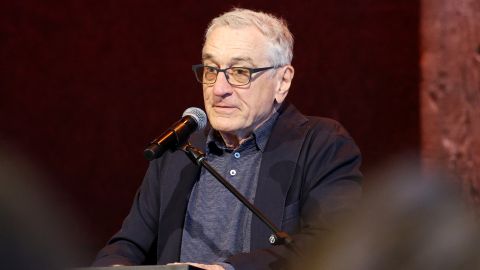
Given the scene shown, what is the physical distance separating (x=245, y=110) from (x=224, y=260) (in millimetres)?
442

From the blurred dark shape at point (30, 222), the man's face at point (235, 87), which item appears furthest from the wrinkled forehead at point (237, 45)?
the blurred dark shape at point (30, 222)

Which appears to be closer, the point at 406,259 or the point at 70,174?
the point at 406,259

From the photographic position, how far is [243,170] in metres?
2.38

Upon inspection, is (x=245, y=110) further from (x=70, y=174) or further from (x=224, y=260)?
(x=70, y=174)

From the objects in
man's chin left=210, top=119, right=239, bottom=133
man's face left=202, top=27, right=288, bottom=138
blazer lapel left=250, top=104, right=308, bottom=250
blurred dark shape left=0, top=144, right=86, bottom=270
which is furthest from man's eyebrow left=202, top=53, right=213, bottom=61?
blurred dark shape left=0, top=144, right=86, bottom=270

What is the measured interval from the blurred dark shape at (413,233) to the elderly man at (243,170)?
0.82 m

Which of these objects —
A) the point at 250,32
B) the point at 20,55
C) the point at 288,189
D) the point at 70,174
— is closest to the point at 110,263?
the point at 288,189

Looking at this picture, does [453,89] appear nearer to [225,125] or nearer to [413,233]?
[413,233]

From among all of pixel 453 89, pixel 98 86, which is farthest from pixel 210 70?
pixel 98 86

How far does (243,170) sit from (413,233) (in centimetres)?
113

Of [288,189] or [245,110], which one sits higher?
[245,110]

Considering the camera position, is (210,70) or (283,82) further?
(283,82)

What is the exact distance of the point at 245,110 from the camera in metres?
2.38

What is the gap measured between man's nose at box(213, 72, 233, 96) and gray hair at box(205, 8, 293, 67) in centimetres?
14
